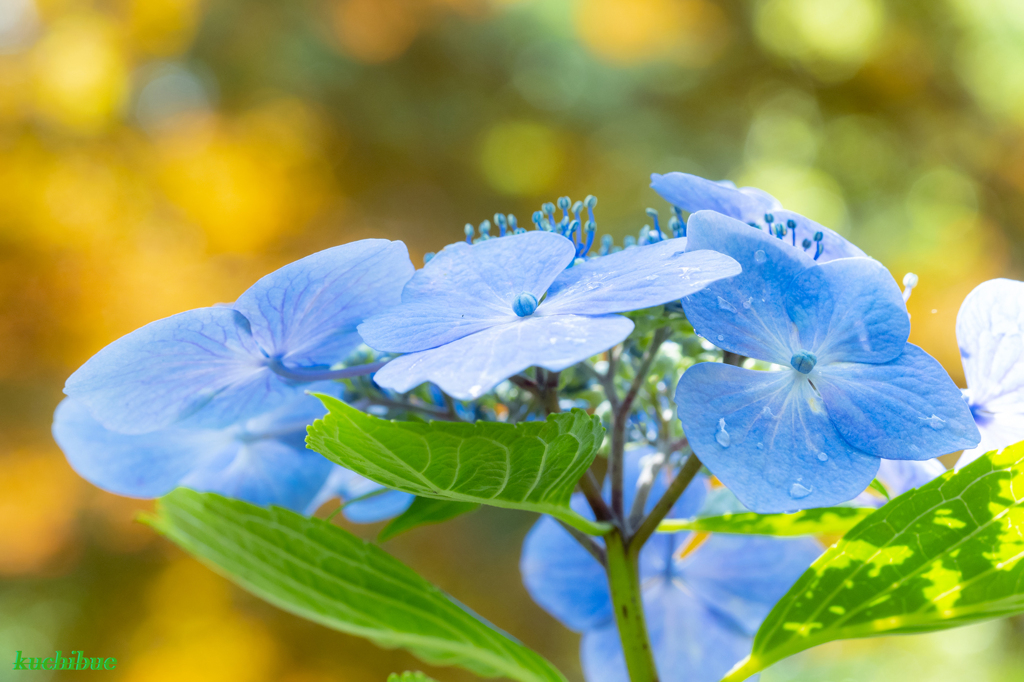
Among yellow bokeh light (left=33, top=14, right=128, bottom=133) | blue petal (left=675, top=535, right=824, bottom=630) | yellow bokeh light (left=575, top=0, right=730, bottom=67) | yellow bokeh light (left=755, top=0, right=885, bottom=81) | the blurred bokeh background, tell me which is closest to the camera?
blue petal (left=675, top=535, right=824, bottom=630)

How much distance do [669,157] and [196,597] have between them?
3.19m

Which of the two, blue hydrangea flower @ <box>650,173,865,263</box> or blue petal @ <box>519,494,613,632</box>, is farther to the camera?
blue petal @ <box>519,494,613,632</box>

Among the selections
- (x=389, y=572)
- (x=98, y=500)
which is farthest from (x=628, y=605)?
(x=98, y=500)

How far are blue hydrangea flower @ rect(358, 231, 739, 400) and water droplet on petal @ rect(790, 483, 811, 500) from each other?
0.24 ft

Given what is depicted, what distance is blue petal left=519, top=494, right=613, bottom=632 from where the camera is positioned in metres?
0.41

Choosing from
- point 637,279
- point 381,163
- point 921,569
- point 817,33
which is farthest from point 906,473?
point 817,33

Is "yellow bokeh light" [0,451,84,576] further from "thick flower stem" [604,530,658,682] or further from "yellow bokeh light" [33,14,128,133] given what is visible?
"thick flower stem" [604,530,658,682]

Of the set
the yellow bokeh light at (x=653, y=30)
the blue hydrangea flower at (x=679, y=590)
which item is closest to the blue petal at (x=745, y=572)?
the blue hydrangea flower at (x=679, y=590)

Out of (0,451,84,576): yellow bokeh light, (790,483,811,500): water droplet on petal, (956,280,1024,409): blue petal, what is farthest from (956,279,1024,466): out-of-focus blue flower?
(0,451,84,576): yellow bokeh light

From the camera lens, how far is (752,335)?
0.78ft

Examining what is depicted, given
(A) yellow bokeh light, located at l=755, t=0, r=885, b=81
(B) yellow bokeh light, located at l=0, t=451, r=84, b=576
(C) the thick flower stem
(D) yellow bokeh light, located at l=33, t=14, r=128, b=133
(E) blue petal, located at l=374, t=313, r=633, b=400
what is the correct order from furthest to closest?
1. (A) yellow bokeh light, located at l=755, t=0, r=885, b=81
2. (D) yellow bokeh light, located at l=33, t=14, r=128, b=133
3. (B) yellow bokeh light, located at l=0, t=451, r=84, b=576
4. (C) the thick flower stem
5. (E) blue petal, located at l=374, t=313, r=633, b=400

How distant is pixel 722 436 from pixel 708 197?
0.11 m

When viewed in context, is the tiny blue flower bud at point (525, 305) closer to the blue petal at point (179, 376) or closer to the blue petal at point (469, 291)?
the blue petal at point (469, 291)

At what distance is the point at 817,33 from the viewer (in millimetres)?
3707
